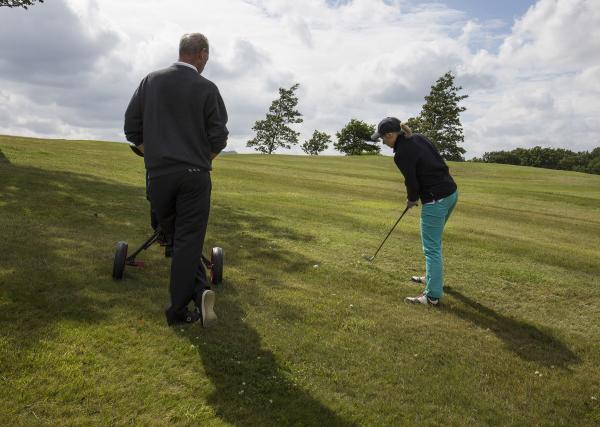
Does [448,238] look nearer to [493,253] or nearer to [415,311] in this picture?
[493,253]

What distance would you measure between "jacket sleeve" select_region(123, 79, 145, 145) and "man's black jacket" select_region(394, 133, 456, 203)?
3.75 m

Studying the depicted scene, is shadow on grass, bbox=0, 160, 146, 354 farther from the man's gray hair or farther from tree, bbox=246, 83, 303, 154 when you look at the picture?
tree, bbox=246, 83, 303, 154

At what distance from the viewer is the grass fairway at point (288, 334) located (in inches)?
168

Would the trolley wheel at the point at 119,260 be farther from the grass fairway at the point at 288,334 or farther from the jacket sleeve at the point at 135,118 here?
the jacket sleeve at the point at 135,118

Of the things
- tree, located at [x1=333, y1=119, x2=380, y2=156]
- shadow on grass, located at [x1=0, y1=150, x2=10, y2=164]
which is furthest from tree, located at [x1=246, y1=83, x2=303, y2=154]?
shadow on grass, located at [x1=0, y1=150, x2=10, y2=164]

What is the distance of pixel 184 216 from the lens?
5023mm

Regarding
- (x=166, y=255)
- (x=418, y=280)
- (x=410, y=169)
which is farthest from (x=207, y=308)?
(x=418, y=280)

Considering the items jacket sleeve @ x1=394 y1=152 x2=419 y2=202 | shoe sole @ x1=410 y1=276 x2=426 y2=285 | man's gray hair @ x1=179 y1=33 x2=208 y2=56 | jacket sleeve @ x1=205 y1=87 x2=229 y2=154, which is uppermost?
man's gray hair @ x1=179 y1=33 x2=208 y2=56

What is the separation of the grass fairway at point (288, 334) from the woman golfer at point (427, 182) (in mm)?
735

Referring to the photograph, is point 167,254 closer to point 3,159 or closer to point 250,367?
point 250,367

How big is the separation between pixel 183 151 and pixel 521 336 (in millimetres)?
5152

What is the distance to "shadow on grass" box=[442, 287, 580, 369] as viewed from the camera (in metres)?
5.96

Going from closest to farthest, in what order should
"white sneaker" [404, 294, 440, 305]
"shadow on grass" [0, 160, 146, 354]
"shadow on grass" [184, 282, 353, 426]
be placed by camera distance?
"shadow on grass" [184, 282, 353, 426] < "shadow on grass" [0, 160, 146, 354] < "white sneaker" [404, 294, 440, 305]

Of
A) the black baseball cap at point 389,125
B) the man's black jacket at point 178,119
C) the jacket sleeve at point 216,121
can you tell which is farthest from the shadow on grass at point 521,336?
the man's black jacket at point 178,119
